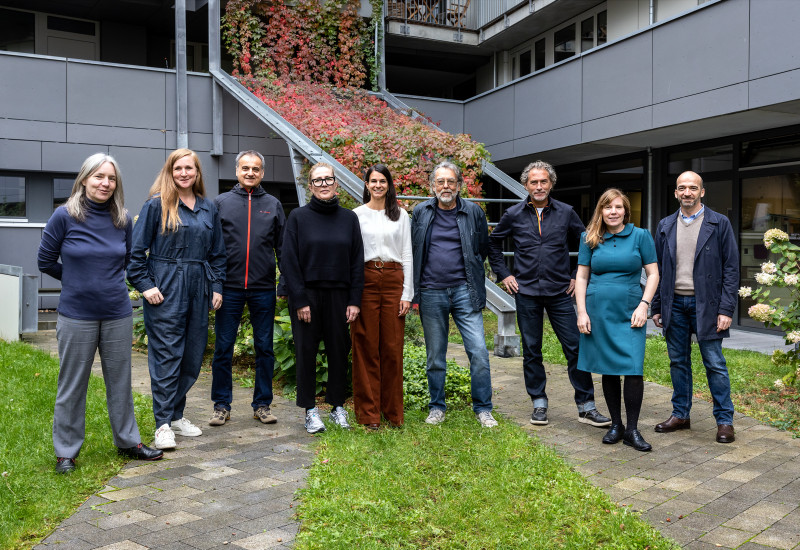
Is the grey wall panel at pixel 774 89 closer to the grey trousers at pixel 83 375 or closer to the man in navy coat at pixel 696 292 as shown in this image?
the man in navy coat at pixel 696 292

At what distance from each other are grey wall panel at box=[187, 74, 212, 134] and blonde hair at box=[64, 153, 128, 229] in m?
9.95

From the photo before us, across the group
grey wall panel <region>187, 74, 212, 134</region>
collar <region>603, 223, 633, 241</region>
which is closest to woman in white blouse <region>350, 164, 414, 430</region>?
collar <region>603, 223, 633, 241</region>

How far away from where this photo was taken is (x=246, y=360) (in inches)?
309

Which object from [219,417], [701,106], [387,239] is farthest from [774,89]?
[219,417]

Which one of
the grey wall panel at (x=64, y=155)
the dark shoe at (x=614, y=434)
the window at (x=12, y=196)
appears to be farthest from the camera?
the window at (x=12, y=196)

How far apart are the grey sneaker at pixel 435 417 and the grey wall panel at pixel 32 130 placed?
10.3 meters

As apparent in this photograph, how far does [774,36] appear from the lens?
935 centimetres

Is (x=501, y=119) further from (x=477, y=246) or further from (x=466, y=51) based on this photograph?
(x=477, y=246)

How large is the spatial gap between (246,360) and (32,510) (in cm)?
416

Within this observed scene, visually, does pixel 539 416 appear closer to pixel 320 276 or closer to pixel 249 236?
pixel 320 276

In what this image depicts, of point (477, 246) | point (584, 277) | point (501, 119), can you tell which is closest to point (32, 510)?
point (477, 246)

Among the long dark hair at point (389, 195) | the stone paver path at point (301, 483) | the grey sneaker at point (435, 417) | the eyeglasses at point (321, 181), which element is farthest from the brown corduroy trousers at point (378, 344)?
the eyeglasses at point (321, 181)

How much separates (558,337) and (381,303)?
4.74 feet

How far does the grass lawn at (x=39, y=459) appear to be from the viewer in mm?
3617
